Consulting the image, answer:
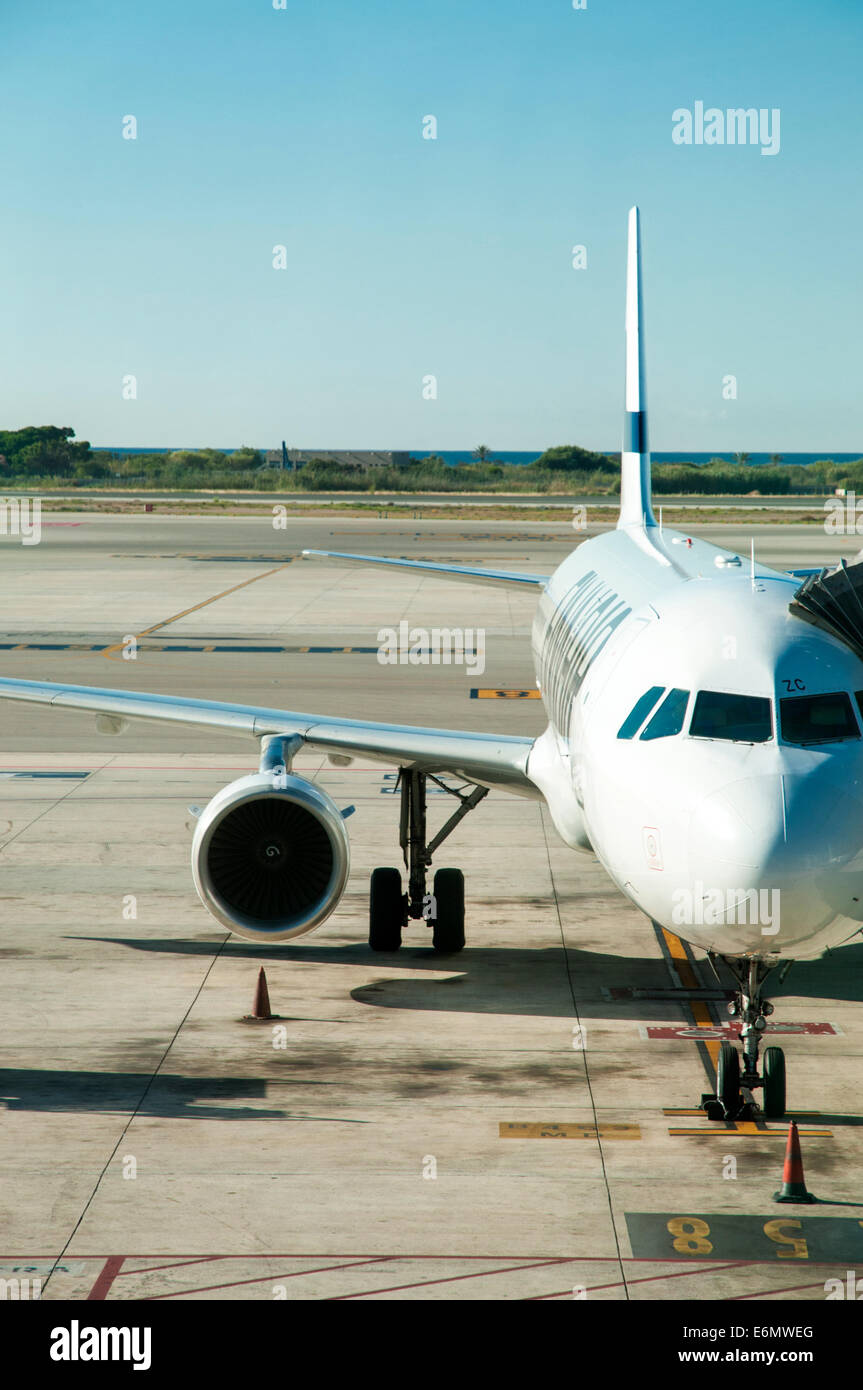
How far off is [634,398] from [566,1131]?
1504cm

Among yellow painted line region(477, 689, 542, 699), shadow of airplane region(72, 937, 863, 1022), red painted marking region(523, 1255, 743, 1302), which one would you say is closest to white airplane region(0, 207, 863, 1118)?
shadow of airplane region(72, 937, 863, 1022)

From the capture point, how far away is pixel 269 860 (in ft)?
46.6

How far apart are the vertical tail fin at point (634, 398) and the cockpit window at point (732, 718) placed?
12084mm

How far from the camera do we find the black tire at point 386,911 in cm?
1573

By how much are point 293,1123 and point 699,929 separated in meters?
3.75

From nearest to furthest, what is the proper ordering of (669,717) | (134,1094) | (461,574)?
(669,717)
(134,1094)
(461,574)

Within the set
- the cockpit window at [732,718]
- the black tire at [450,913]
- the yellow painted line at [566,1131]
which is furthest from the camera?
the black tire at [450,913]

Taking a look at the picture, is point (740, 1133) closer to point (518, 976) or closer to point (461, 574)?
point (518, 976)

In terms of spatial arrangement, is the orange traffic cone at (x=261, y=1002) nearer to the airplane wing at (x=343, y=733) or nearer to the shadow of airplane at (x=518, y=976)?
the shadow of airplane at (x=518, y=976)

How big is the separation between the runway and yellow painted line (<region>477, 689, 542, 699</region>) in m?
8.68

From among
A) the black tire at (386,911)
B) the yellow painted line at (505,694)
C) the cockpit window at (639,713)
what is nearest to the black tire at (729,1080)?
the cockpit window at (639,713)

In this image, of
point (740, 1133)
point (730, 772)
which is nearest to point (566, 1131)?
point (740, 1133)

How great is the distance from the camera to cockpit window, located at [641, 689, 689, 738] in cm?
1080
